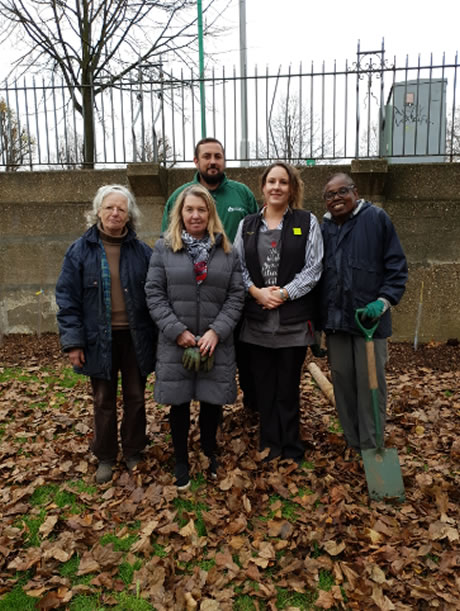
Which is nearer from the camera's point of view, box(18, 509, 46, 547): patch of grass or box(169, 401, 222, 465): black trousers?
box(18, 509, 46, 547): patch of grass

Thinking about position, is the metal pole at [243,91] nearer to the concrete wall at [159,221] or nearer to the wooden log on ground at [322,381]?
the concrete wall at [159,221]

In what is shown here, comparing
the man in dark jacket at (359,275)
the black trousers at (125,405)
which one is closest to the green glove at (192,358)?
the black trousers at (125,405)

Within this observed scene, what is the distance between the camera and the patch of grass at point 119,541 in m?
2.84

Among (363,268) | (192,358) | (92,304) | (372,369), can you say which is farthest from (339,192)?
(92,304)

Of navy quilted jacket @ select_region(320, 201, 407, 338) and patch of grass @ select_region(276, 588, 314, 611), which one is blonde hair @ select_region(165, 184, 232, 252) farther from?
patch of grass @ select_region(276, 588, 314, 611)

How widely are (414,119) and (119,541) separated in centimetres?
693

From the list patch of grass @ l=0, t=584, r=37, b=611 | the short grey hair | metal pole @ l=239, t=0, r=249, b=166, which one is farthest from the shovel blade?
metal pole @ l=239, t=0, r=249, b=166

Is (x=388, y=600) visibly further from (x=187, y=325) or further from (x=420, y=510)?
(x=187, y=325)

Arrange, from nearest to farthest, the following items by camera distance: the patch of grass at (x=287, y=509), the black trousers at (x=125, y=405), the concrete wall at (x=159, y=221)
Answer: the patch of grass at (x=287, y=509) → the black trousers at (x=125, y=405) → the concrete wall at (x=159, y=221)

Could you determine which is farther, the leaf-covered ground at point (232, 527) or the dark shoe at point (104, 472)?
the dark shoe at point (104, 472)

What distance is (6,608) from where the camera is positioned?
240 centimetres

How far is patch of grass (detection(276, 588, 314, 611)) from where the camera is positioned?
95.2 inches

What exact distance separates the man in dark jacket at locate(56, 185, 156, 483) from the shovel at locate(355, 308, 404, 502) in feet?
5.17

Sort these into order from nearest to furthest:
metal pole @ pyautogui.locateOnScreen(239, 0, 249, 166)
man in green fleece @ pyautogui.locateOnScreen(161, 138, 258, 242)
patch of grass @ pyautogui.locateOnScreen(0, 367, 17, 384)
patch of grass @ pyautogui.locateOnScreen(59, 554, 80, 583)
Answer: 1. patch of grass @ pyautogui.locateOnScreen(59, 554, 80, 583)
2. man in green fleece @ pyautogui.locateOnScreen(161, 138, 258, 242)
3. patch of grass @ pyautogui.locateOnScreen(0, 367, 17, 384)
4. metal pole @ pyautogui.locateOnScreen(239, 0, 249, 166)
